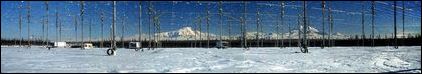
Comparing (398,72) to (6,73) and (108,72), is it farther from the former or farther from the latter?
(6,73)

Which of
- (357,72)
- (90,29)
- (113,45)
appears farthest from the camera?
(90,29)

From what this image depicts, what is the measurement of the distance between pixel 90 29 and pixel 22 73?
386ft

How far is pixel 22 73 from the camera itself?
16.4 metres

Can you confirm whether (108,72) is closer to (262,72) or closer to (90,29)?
(262,72)

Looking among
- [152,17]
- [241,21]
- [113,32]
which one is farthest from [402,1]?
A: [113,32]

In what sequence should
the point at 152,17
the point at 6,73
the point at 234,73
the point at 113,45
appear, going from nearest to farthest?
the point at 6,73 < the point at 234,73 < the point at 113,45 < the point at 152,17

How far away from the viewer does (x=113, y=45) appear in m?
40.8

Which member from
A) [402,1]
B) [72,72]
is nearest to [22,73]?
[72,72]

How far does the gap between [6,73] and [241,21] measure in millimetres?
82306

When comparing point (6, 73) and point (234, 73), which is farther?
point (234, 73)

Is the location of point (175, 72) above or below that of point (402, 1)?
below

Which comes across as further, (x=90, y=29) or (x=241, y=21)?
(x=90, y=29)

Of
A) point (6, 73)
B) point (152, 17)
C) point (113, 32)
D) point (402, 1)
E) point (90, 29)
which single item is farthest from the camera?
point (90, 29)

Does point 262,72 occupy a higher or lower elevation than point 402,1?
lower
